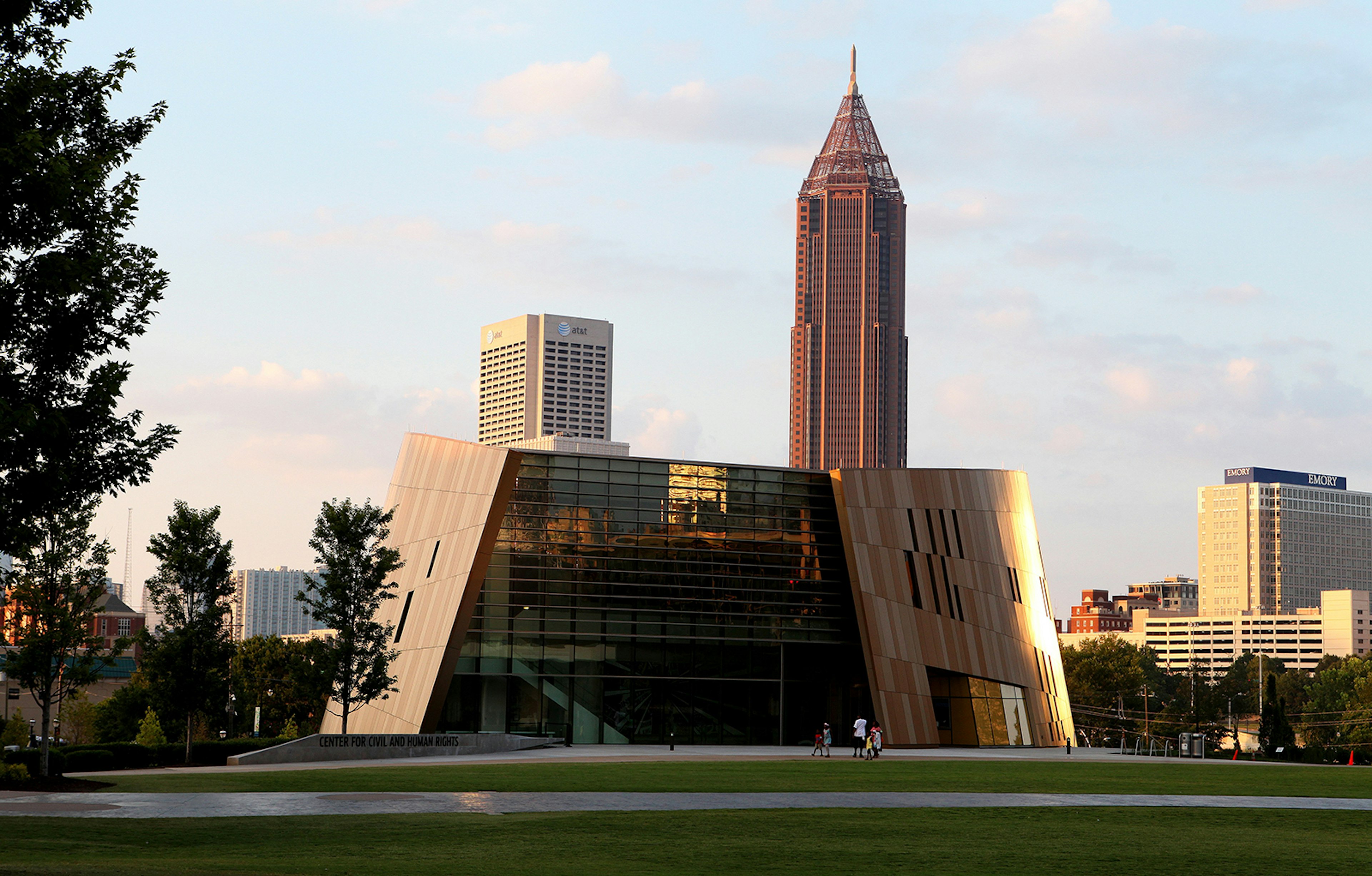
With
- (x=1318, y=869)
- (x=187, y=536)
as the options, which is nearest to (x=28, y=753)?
(x=187, y=536)

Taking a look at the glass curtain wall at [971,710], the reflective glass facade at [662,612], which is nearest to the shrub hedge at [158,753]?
the reflective glass facade at [662,612]

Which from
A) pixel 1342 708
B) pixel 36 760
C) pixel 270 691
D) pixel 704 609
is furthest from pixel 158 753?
pixel 1342 708

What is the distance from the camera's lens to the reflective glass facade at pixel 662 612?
185ft

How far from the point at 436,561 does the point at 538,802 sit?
3422 cm

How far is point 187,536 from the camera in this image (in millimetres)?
41406

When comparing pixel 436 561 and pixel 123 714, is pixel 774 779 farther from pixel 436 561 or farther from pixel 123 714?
pixel 123 714

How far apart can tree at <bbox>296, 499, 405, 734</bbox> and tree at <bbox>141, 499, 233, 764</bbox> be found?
15.4ft

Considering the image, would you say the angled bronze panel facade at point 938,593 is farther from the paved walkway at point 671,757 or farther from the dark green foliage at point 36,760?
the dark green foliage at point 36,760

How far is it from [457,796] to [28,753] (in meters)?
12.4

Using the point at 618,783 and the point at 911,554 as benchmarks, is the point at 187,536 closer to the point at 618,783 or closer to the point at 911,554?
the point at 618,783

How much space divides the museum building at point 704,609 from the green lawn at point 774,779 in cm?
1561

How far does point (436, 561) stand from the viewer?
194 ft

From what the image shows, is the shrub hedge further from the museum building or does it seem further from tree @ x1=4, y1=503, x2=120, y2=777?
the museum building

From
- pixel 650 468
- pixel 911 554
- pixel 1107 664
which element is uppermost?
pixel 650 468
